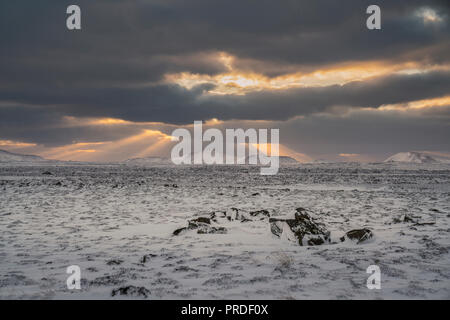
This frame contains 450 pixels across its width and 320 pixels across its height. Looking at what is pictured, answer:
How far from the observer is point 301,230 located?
8.95 m

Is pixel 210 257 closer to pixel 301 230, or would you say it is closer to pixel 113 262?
pixel 113 262

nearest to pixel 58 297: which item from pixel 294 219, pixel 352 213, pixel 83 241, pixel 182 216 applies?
pixel 83 241

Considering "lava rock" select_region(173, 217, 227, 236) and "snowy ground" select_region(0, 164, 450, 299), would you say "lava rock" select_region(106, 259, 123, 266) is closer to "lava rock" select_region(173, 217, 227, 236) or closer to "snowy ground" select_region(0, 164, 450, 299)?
"snowy ground" select_region(0, 164, 450, 299)

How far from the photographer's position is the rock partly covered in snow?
8703 mm

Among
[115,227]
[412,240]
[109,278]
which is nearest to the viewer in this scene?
[109,278]

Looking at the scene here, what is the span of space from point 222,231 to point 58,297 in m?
5.49

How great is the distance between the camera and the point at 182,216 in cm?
1329

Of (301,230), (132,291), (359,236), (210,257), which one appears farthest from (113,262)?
(359,236)

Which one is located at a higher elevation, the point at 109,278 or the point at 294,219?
the point at 294,219

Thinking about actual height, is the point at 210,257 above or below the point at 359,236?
below

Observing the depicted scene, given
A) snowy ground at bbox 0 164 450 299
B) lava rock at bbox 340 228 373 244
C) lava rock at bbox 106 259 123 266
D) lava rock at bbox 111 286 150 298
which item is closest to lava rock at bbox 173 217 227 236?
snowy ground at bbox 0 164 450 299

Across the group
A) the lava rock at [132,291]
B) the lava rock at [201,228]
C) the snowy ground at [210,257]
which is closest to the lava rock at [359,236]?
the snowy ground at [210,257]

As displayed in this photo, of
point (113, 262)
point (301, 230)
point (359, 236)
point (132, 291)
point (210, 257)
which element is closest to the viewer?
point (132, 291)
